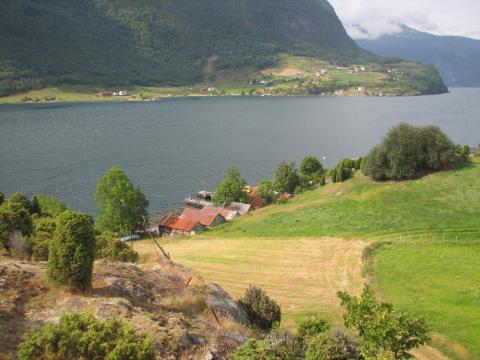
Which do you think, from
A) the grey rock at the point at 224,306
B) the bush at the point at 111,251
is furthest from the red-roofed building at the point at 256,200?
the grey rock at the point at 224,306

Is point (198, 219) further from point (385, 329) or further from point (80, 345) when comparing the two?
point (80, 345)

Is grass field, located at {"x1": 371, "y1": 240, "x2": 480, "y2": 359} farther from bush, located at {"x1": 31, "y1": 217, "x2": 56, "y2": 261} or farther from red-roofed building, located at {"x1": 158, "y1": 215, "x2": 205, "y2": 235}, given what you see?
red-roofed building, located at {"x1": 158, "y1": 215, "x2": 205, "y2": 235}

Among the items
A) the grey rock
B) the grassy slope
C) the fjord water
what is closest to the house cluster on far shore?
the grassy slope

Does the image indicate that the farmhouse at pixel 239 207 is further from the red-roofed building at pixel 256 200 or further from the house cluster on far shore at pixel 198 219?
the red-roofed building at pixel 256 200

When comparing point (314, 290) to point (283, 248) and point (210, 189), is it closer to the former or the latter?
point (283, 248)

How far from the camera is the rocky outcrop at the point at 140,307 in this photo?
48.0ft

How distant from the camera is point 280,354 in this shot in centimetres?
1461

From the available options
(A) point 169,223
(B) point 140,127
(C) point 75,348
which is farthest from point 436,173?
(B) point 140,127

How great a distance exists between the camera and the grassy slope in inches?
1182

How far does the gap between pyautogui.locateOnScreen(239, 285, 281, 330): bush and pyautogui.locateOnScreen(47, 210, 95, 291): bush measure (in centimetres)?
760

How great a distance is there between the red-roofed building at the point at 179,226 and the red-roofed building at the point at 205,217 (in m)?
1.48

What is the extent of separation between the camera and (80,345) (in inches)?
461

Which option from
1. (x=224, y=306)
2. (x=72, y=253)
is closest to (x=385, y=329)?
(x=224, y=306)

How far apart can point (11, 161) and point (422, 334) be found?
10788 cm
